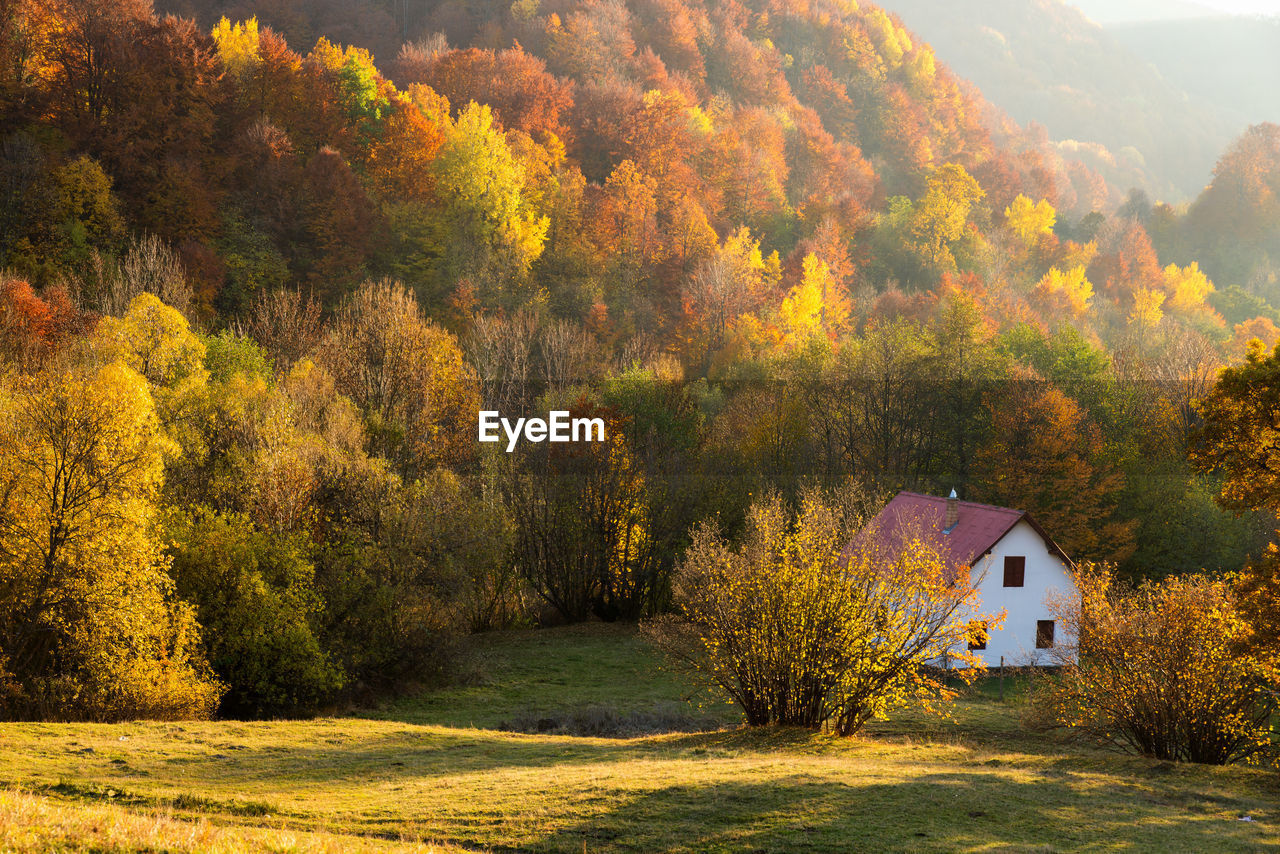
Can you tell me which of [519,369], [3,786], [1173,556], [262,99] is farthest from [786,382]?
[3,786]

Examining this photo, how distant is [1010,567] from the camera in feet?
142

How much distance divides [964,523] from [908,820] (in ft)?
97.4

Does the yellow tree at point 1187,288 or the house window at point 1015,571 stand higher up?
the yellow tree at point 1187,288

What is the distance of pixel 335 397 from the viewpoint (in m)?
42.3

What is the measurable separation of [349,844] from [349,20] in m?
104

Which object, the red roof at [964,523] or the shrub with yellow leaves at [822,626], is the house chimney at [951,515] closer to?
the red roof at [964,523]

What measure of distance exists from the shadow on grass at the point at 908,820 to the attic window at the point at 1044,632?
25.4 metres

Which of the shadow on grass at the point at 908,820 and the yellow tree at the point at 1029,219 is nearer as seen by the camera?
the shadow on grass at the point at 908,820

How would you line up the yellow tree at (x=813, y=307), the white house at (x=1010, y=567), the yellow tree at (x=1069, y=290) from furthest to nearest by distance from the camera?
the yellow tree at (x=1069, y=290) → the yellow tree at (x=813, y=307) → the white house at (x=1010, y=567)

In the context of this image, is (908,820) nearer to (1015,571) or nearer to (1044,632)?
(1015,571)

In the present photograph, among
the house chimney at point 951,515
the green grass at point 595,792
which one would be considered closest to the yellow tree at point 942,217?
the house chimney at point 951,515

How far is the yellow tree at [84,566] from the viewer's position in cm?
2656

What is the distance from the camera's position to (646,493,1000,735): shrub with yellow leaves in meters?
23.4

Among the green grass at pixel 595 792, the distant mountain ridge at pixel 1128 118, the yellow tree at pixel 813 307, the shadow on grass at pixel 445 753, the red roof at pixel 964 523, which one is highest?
the distant mountain ridge at pixel 1128 118
